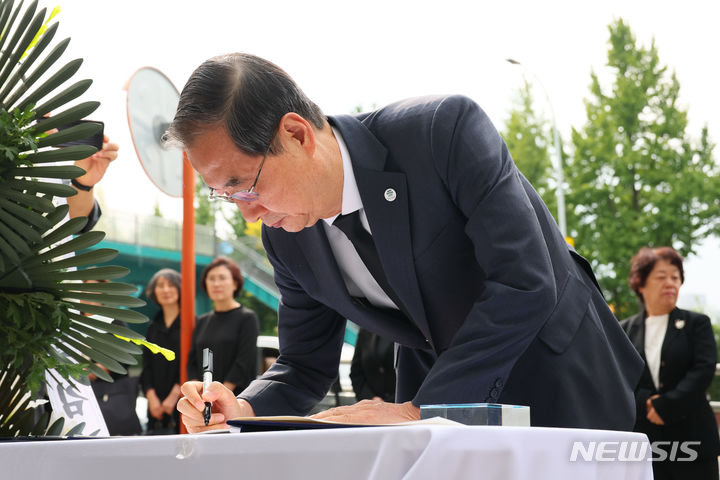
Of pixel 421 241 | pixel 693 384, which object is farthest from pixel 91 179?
pixel 693 384

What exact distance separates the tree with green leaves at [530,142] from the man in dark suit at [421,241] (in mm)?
17361

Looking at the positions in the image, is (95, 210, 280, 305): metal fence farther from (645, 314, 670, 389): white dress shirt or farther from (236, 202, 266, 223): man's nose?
(236, 202, 266, 223): man's nose

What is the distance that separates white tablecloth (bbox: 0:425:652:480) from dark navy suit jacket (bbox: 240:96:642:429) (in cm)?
42

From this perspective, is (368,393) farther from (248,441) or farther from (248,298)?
(248,298)

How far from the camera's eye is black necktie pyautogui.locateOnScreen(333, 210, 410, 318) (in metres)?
1.84

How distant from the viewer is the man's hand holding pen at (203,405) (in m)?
1.60

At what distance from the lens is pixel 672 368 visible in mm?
4887

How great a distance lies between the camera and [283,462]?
105 centimetres

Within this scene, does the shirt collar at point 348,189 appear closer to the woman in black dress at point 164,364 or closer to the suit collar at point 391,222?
the suit collar at point 391,222

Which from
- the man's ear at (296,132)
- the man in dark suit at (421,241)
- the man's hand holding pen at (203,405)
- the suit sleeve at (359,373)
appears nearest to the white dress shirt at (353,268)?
the man in dark suit at (421,241)

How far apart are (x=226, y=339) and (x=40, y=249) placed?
12.7 ft

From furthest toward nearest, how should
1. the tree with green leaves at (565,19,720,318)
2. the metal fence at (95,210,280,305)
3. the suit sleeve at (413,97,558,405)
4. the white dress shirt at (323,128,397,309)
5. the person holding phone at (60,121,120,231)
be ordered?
the metal fence at (95,210,280,305), the tree with green leaves at (565,19,720,318), the person holding phone at (60,121,120,231), the white dress shirt at (323,128,397,309), the suit sleeve at (413,97,558,405)

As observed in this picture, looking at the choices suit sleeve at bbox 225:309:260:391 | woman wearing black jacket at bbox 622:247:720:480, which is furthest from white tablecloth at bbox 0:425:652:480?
suit sleeve at bbox 225:309:260:391

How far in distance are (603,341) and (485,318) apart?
1.08ft
